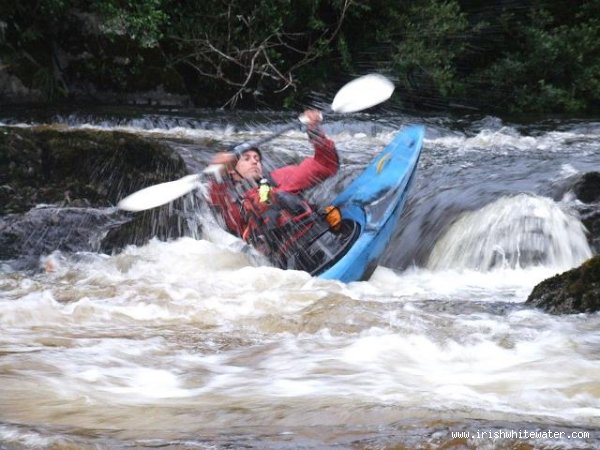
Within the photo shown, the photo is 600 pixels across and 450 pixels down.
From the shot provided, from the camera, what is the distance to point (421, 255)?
489cm

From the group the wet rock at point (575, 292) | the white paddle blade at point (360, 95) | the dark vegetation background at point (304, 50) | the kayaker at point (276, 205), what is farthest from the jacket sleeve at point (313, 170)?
the dark vegetation background at point (304, 50)

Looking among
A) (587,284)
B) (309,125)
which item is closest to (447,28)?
(309,125)

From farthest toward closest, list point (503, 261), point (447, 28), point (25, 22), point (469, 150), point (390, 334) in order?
point (447, 28) < point (25, 22) < point (469, 150) < point (503, 261) < point (390, 334)

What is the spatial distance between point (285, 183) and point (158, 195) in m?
0.68

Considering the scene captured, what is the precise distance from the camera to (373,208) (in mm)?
4594

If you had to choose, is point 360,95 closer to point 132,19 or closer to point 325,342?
point 325,342

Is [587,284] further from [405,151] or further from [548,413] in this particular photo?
[405,151]

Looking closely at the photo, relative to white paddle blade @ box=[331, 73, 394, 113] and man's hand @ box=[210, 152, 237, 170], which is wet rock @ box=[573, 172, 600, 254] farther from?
man's hand @ box=[210, 152, 237, 170]

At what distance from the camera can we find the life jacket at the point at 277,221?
417 centimetres

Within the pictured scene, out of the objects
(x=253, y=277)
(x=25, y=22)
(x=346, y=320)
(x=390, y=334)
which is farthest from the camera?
(x=25, y=22)

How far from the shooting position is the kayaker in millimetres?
4184

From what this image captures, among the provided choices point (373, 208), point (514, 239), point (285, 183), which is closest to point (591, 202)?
point (514, 239)

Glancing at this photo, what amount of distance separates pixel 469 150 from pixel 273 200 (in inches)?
143

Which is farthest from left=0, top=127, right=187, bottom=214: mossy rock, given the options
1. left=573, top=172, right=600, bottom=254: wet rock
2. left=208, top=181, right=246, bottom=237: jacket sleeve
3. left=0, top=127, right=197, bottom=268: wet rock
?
left=573, top=172, right=600, bottom=254: wet rock
